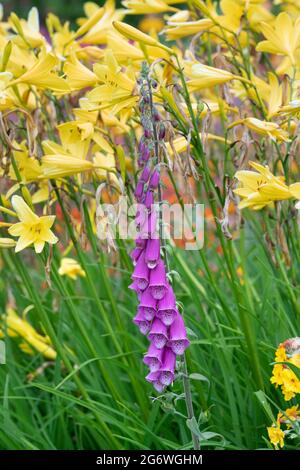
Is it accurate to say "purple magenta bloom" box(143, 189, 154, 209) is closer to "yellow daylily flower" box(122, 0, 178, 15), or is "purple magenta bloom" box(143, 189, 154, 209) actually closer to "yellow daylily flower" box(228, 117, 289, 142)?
"yellow daylily flower" box(228, 117, 289, 142)

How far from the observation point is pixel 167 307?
6.40 ft

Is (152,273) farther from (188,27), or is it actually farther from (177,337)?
(188,27)

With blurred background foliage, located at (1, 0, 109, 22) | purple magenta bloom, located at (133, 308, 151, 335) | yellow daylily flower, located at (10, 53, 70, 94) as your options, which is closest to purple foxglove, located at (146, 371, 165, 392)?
purple magenta bloom, located at (133, 308, 151, 335)

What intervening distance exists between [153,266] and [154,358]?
251mm

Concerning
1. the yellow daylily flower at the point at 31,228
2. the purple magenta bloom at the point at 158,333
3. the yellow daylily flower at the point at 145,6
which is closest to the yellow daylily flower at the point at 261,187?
the purple magenta bloom at the point at 158,333

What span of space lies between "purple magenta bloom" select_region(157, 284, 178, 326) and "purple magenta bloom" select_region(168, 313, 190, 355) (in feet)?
0.08

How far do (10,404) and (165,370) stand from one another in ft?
3.74

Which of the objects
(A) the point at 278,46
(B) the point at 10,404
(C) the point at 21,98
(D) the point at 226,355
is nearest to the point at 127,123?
(C) the point at 21,98

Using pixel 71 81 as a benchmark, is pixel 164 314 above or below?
below

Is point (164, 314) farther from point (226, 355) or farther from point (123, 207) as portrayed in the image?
point (226, 355)

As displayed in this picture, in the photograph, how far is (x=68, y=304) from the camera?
2434 millimetres

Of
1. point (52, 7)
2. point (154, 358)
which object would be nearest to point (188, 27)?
point (154, 358)

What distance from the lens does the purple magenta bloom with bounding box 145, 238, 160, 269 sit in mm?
1930

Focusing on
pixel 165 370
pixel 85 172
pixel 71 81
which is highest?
pixel 71 81
